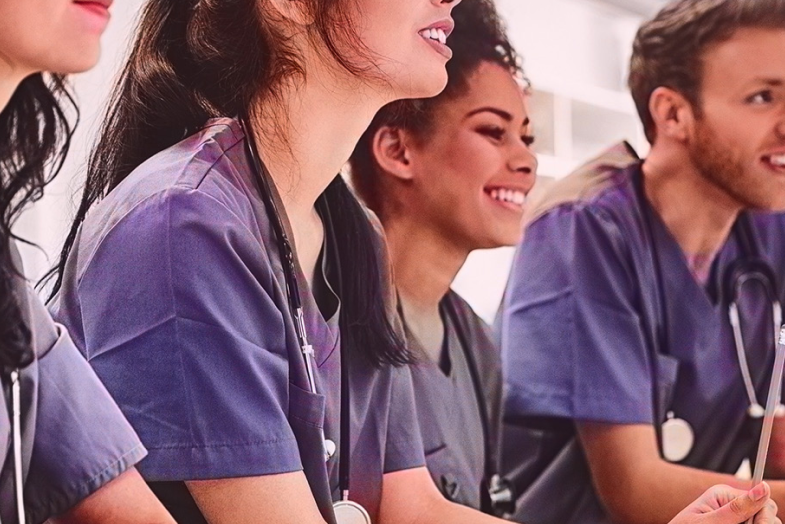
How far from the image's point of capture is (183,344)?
839 mm

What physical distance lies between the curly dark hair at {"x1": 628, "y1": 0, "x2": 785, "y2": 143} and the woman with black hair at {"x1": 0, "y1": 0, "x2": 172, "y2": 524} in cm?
103

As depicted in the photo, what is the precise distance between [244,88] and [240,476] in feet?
1.14

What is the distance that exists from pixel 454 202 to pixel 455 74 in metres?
0.15

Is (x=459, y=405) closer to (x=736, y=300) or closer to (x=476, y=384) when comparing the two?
(x=476, y=384)

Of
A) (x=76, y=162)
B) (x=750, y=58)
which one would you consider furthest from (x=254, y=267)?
(x=750, y=58)

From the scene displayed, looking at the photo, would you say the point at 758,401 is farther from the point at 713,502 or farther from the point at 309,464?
the point at 309,464

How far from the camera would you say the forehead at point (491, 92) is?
1.30 metres

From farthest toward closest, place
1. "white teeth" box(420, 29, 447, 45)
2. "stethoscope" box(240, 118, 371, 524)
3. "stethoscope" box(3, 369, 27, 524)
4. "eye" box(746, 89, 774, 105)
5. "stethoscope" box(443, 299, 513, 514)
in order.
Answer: "eye" box(746, 89, 774, 105) < "stethoscope" box(443, 299, 513, 514) < "white teeth" box(420, 29, 447, 45) < "stethoscope" box(240, 118, 371, 524) < "stethoscope" box(3, 369, 27, 524)

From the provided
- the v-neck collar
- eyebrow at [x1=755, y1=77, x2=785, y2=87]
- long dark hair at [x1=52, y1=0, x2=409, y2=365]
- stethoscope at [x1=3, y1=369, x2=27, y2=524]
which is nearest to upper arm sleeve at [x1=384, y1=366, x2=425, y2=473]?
the v-neck collar

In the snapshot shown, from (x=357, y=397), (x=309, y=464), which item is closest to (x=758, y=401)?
(x=357, y=397)

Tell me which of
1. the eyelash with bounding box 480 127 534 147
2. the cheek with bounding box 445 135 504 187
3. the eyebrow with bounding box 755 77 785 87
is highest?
the eyebrow with bounding box 755 77 785 87

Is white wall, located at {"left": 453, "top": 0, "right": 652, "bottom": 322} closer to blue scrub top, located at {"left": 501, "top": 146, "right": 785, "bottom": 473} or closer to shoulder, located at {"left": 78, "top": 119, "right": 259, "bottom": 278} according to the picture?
blue scrub top, located at {"left": 501, "top": 146, "right": 785, "bottom": 473}

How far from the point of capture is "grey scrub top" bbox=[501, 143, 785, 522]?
4.79ft

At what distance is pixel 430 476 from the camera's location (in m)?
1.20
